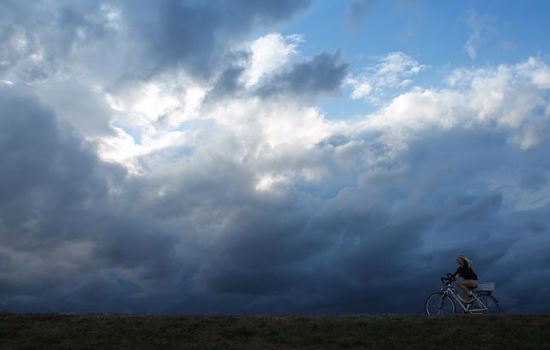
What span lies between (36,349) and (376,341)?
486 inches

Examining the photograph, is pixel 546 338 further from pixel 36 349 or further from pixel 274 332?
pixel 36 349

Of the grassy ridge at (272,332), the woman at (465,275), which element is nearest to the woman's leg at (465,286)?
the woman at (465,275)

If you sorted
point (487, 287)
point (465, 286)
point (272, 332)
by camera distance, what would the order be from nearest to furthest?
point (272, 332) < point (487, 287) < point (465, 286)

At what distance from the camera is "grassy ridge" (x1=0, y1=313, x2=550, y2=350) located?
20.5m

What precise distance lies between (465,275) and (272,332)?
10.1 metres

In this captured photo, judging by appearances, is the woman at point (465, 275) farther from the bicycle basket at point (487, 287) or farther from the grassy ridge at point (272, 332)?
the grassy ridge at point (272, 332)

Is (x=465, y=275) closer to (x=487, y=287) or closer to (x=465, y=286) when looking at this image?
(x=465, y=286)

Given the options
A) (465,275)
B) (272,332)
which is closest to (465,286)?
(465,275)

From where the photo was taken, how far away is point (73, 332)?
22703 millimetres

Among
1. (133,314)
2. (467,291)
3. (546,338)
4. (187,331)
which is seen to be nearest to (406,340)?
(546,338)

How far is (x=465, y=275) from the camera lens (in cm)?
2661

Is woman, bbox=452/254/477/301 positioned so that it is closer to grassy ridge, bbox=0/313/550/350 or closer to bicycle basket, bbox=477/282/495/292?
bicycle basket, bbox=477/282/495/292

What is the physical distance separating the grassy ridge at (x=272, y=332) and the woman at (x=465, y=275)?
8.18 ft

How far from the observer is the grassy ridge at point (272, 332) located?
20547mm
